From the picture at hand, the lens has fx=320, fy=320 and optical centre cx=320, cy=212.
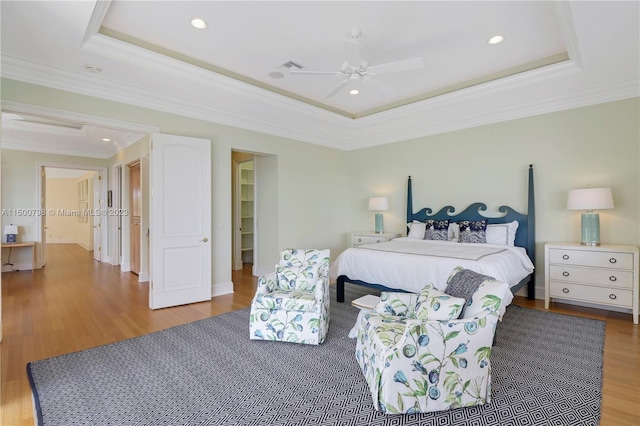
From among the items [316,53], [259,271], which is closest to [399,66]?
[316,53]

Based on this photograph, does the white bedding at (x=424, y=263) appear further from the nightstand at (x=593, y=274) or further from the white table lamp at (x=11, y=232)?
the white table lamp at (x=11, y=232)

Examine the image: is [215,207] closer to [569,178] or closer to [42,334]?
[42,334]

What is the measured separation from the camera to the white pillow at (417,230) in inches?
210

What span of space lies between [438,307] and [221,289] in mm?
3623

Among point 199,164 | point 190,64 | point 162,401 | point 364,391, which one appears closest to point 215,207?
point 199,164

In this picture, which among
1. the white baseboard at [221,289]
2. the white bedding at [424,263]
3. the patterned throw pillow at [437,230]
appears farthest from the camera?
the patterned throw pillow at [437,230]

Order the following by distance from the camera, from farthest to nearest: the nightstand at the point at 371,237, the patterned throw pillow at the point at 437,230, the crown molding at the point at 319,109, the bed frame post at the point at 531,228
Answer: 1. the nightstand at the point at 371,237
2. the patterned throw pillow at the point at 437,230
3. the bed frame post at the point at 531,228
4. the crown molding at the point at 319,109

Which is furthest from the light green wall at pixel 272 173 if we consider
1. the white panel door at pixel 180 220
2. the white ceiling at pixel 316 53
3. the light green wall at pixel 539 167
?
the light green wall at pixel 539 167

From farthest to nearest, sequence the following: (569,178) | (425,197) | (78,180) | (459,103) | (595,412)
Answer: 1. (78,180)
2. (425,197)
3. (459,103)
4. (569,178)
5. (595,412)

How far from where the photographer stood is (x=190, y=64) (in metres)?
3.69

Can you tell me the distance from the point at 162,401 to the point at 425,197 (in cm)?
488

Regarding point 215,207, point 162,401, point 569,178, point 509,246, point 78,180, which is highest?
point 78,180

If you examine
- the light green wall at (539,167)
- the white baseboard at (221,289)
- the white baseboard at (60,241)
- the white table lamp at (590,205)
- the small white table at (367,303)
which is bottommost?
the white baseboard at (221,289)

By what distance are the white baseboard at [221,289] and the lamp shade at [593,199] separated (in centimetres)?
480
